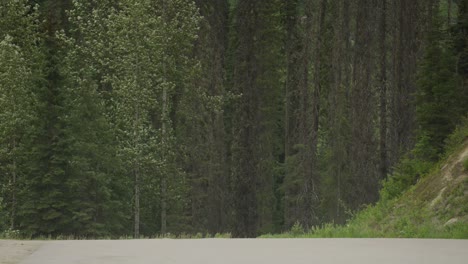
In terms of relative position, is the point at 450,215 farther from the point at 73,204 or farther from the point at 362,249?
the point at 73,204

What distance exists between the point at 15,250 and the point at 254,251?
3422 mm

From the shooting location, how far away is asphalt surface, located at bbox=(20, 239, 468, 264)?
10.2 m

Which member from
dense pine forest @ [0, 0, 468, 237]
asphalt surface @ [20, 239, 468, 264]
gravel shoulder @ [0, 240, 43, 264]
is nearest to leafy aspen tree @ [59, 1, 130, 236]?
dense pine forest @ [0, 0, 468, 237]

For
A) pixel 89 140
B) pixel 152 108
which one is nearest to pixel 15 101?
pixel 89 140

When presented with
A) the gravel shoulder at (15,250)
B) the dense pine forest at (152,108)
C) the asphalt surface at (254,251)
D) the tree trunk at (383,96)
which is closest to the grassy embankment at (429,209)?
the asphalt surface at (254,251)

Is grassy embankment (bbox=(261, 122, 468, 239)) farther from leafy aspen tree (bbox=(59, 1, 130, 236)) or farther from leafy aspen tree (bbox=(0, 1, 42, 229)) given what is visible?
leafy aspen tree (bbox=(59, 1, 130, 236))

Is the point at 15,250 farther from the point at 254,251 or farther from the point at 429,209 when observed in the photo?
the point at 429,209

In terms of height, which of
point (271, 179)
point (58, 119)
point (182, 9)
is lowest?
point (271, 179)

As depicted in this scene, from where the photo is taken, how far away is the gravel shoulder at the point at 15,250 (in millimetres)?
9672

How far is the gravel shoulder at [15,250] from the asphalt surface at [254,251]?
0.12m

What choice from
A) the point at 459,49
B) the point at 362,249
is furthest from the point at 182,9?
the point at 362,249

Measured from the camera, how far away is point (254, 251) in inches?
463

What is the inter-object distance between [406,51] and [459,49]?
44.9 ft

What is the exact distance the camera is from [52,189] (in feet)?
125
